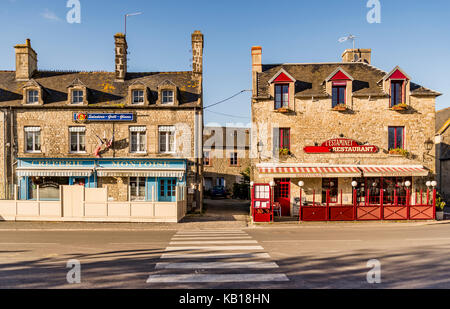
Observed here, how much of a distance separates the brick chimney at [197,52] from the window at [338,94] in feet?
29.9

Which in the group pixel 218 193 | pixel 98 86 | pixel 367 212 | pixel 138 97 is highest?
pixel 98 86

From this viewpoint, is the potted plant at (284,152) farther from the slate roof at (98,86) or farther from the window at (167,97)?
the window at (167,97)

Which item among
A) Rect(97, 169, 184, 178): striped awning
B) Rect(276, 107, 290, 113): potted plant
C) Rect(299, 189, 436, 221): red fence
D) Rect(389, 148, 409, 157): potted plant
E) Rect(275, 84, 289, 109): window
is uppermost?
Rect(275, 84, 289, 109): window

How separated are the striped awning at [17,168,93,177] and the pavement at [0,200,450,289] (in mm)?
4999

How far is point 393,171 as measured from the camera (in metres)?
19.2

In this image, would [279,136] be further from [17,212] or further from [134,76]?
[17,212]

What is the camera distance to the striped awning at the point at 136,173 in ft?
68.0

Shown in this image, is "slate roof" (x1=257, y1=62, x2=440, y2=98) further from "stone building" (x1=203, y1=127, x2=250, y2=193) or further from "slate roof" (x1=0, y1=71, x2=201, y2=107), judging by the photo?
"stone building" (x1=203, y1=127, x2=250, y2=193)

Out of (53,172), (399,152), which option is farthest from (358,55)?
(53,172)

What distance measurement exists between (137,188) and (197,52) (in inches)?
400

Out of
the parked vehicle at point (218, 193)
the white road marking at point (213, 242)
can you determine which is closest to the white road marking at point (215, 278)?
the white road marking at point (213, 242)

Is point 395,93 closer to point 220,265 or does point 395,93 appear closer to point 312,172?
point 312,172

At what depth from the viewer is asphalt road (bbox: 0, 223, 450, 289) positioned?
7434 mm

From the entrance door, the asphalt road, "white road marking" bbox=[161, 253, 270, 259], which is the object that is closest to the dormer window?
the asphalt road
